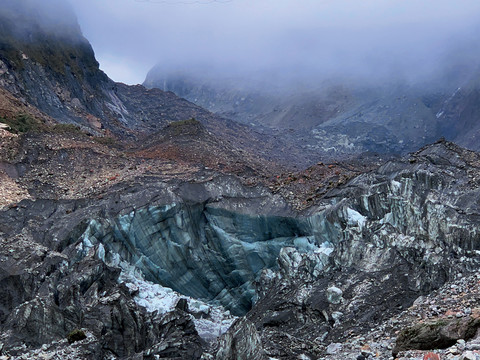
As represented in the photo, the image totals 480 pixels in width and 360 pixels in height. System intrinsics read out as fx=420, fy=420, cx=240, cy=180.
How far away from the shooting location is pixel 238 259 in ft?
73.0

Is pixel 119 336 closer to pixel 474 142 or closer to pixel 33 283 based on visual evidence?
pixel 33 283

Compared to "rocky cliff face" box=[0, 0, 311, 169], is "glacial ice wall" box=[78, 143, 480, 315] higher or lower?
lower

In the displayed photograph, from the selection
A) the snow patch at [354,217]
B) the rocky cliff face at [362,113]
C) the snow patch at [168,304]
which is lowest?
the snow patch at [168,304]

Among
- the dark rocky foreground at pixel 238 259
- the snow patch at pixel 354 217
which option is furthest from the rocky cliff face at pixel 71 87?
the snow patch at pixel 354 217

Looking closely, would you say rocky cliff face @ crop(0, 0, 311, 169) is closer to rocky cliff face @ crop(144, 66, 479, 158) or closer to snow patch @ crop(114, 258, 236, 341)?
rocky cliff face @ crop(144, 66, 479, 158)

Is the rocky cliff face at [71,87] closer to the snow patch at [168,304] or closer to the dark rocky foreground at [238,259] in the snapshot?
the dark rocky foreground at [238,259]

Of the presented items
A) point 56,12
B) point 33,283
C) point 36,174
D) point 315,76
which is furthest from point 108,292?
point 315,76

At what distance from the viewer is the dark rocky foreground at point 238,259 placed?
14.6 meters

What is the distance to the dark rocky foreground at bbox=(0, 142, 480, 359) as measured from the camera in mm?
14648

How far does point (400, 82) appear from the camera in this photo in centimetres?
8931

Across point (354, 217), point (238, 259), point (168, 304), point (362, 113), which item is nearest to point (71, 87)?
point (238, 259)

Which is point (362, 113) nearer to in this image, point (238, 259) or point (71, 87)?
point (71, 87)

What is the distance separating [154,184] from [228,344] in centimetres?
1218

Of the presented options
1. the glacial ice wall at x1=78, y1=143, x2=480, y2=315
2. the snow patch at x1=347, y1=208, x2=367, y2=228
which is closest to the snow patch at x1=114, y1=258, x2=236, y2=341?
the glacial ice wall at x1=78, y1=143, x2=480, y2=315
